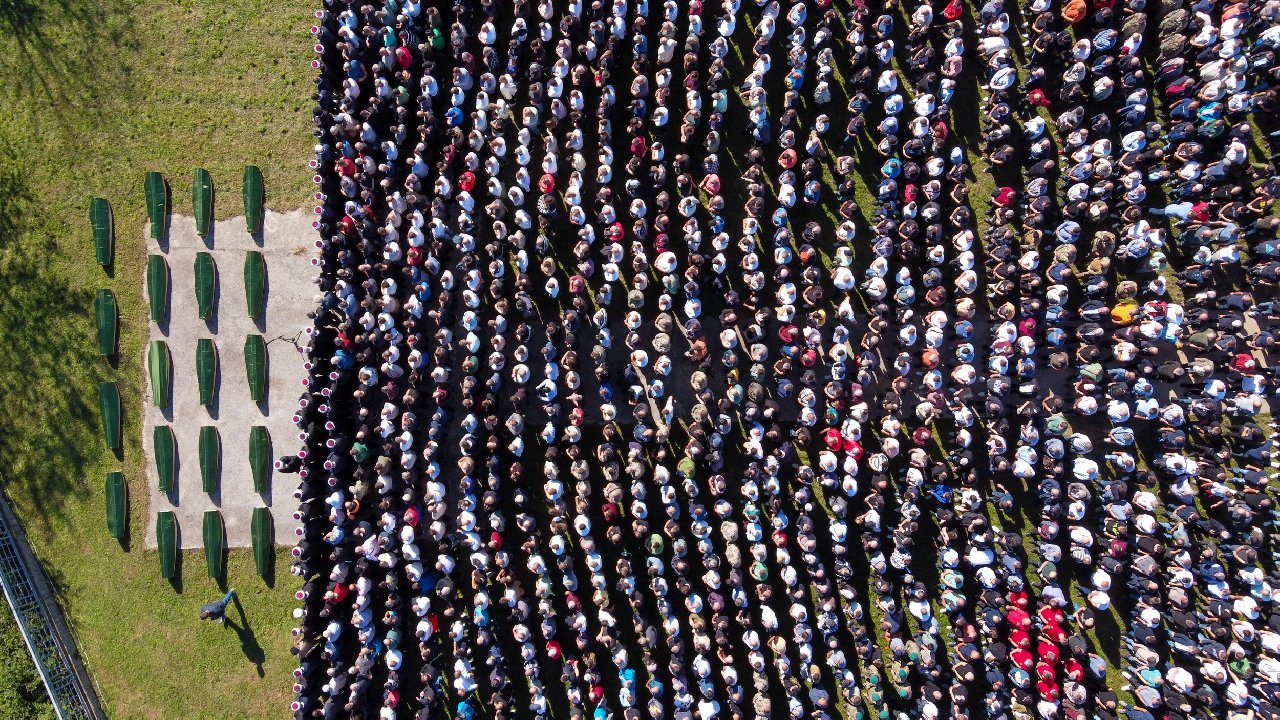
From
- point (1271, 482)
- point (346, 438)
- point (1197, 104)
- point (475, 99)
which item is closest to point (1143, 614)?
point (1271, 482)

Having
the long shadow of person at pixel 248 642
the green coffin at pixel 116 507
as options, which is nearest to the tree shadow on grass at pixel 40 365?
the green coffin at pixel 116 507

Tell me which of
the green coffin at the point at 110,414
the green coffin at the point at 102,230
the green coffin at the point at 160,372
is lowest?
the green coffin at the point at 110,414

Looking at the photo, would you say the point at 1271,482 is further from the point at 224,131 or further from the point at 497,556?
the point at 224,131

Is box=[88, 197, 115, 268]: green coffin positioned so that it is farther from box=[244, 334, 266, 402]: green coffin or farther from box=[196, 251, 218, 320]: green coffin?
box=[244, 334, 266, 402]: green coffin

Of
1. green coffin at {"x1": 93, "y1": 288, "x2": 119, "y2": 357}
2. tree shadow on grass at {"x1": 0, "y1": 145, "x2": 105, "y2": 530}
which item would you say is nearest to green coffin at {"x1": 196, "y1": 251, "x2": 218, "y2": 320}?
green coffin at {"x1": 93, "y1": 288, "x2": 119, "y2": 357}

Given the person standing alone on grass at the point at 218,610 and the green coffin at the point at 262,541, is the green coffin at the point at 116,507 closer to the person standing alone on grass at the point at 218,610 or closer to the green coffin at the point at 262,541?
the person standing alone on grass at the point at 218,610
